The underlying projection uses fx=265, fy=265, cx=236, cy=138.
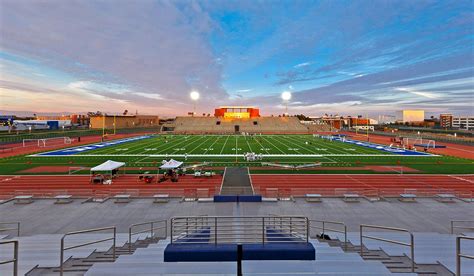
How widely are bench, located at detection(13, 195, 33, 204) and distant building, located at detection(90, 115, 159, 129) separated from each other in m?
78.9

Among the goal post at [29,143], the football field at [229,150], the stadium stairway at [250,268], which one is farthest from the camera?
the goal post at [29,143]

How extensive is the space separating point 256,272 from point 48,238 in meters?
8.68

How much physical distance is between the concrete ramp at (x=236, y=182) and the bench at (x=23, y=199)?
464 inches

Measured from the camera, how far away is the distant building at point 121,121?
104625mm

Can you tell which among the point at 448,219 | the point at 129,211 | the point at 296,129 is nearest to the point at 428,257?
the point at 448,219

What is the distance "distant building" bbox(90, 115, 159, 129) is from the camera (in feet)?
343

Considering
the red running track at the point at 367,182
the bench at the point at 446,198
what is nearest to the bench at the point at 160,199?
the red running track at the point at 367,182

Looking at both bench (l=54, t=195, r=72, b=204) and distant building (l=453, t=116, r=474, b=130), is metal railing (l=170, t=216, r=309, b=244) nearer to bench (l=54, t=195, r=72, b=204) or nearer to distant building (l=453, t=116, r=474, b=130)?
bench (l=54, t=195, r=72, b=204)

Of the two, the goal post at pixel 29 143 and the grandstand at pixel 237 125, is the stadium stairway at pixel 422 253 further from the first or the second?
the grandstand at pixel 237 125

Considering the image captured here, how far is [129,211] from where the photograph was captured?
575 inches

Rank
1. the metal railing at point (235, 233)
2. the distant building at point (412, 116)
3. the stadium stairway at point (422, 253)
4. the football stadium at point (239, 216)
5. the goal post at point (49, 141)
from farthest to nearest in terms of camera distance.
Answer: the distant building at point (412, 116) → the goal post at point (49, 141) → the metal railing at point (235, 233) → the stadium stairway at point (422, 253) → the football stadium at point (239, 216)

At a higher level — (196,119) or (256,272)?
(196,119)

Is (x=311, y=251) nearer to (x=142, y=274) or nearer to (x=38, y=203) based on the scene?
(x=142, y=274)

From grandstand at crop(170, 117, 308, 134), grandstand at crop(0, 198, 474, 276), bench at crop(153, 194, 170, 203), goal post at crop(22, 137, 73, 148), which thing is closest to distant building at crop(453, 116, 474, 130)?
grandstand at crop(170, 117, 308, 134)
